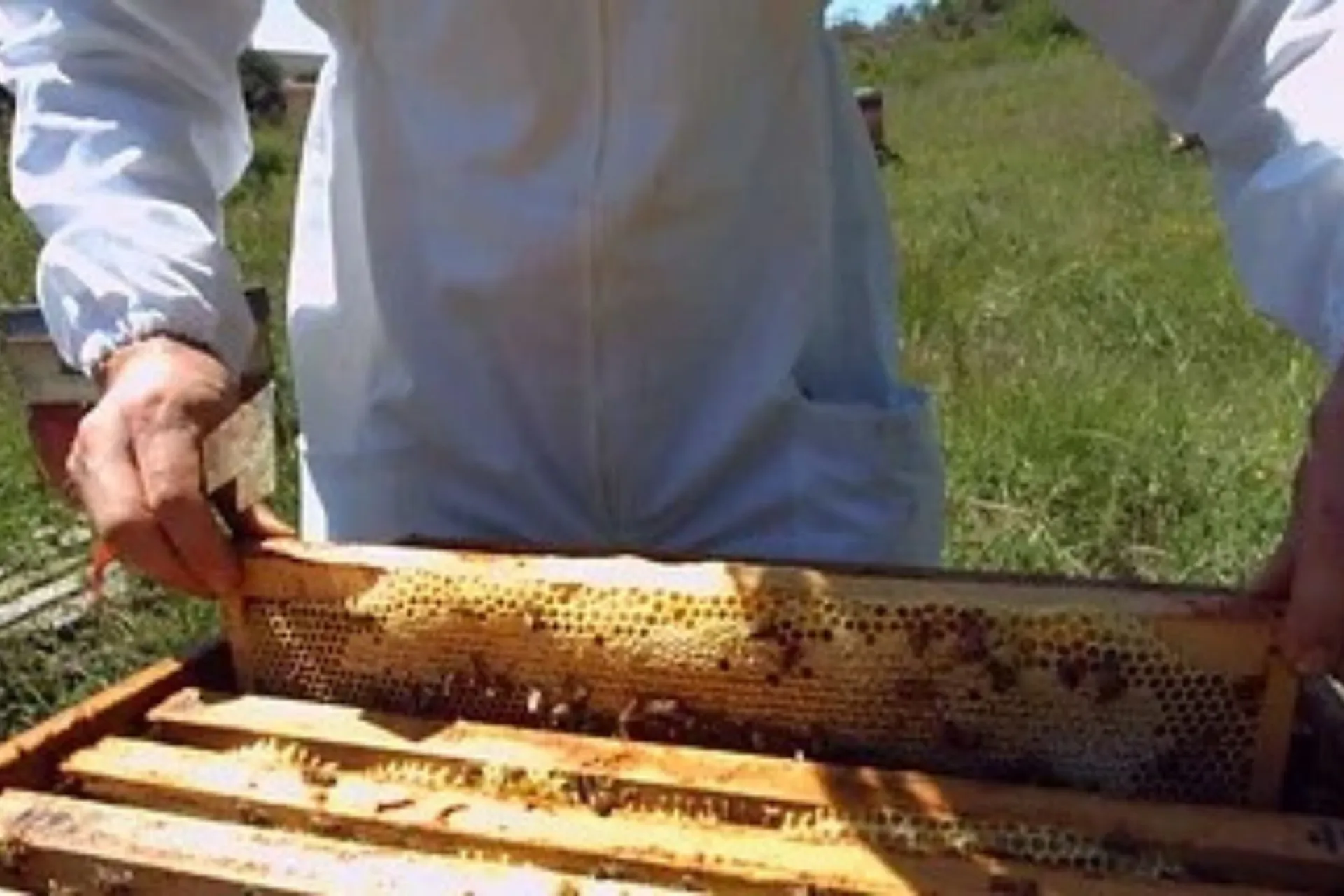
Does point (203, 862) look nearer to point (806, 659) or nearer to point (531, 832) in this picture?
point (531, 832)

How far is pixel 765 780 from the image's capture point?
1.54 m

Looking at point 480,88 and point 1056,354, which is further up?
point 480,88

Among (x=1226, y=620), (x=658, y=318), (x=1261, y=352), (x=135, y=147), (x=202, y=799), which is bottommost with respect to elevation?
(x=1261, y=352)

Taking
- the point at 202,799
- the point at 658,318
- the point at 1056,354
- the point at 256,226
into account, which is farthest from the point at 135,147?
the point at 256,226

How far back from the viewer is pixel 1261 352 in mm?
6477

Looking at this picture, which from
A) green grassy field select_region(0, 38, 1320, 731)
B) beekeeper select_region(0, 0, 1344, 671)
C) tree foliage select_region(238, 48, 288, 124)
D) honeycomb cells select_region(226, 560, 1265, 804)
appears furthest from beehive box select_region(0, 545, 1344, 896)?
tree foliage select_region(238, 48, 288, 124)

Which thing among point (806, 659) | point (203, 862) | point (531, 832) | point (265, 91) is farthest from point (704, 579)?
point (265, 91)

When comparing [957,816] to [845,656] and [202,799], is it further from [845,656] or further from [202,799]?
[202,799]

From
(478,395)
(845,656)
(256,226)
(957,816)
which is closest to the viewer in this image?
(957,816)

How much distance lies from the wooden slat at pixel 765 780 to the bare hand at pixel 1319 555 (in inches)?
4.4

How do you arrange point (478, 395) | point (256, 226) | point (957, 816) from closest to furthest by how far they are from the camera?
1. point (957, 816)
2. point (478, 395)
3. point (256, 226)

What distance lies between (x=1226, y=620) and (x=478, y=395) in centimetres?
81

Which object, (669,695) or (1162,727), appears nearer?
(1162,727)

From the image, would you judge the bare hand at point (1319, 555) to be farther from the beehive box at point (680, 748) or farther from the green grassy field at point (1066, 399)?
the green grassy field at point (1066, 399)
